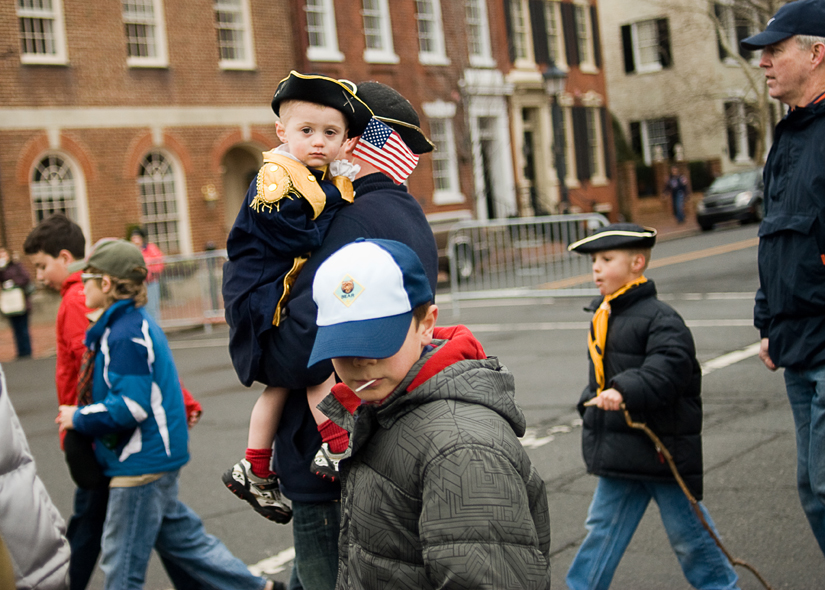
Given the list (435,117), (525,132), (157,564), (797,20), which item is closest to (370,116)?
(797,20)

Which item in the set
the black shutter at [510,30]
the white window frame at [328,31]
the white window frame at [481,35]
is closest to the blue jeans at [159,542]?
the white window frame at [328,31]

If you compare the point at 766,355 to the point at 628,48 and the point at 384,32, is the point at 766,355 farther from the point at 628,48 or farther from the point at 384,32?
the point at 628,48

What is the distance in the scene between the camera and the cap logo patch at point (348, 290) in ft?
6.48

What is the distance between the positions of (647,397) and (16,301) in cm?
1416

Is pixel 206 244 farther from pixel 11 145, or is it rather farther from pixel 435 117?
pixel 435 117

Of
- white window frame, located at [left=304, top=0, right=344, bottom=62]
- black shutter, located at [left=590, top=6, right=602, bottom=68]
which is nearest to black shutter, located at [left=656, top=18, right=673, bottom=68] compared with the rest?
black shutter, located at [left=590, top=6, right=602, bottom=68]

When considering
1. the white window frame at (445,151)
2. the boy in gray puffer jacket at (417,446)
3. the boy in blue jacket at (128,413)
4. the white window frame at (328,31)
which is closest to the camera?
the boy in gray puffer jacket at (417,446)

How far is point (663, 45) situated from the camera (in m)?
42.5

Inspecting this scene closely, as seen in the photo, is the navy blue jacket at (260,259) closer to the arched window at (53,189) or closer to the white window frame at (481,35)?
the arched window at (53,189)

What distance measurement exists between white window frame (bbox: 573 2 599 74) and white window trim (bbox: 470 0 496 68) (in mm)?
5519

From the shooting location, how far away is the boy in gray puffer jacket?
1.88m

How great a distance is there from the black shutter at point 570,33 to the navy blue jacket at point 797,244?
3243 centimetres

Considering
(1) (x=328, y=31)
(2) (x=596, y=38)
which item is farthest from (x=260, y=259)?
(2) (x=596, y=38)

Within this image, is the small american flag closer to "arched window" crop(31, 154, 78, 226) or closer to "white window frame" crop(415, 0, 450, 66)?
"arched window" crop(31, 154, 78, 226)
